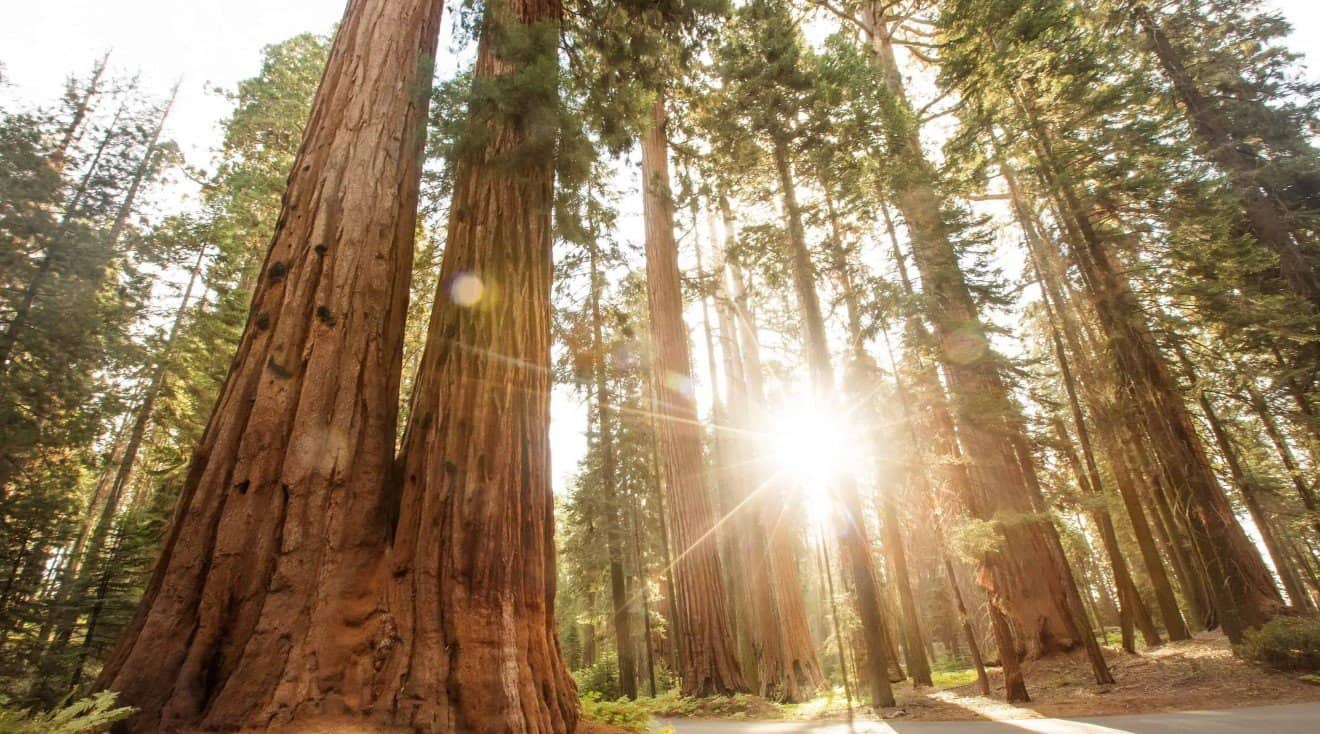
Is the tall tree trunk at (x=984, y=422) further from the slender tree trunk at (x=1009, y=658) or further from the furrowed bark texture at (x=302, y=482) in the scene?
the furrowed bark texture at (x=302, y=482)

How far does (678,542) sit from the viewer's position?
9.25 meters

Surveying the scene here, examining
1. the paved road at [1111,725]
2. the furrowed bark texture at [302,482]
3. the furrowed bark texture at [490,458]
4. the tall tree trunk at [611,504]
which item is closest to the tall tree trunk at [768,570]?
the paved road at [1111,725]

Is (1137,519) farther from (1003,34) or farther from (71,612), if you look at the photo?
(71,612)

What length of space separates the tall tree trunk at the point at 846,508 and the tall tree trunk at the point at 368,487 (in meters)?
5.15

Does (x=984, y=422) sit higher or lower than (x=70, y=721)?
higher

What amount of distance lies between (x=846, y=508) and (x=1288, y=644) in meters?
5.60

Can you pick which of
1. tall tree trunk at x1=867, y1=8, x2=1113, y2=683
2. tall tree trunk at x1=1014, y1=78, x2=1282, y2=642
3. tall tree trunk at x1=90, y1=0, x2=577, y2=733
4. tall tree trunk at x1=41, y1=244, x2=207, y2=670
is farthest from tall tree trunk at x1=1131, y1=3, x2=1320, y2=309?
tall tree trunk at x1=41, y1=244, x2=207, y2=670

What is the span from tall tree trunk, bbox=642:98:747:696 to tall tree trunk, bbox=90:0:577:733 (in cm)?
452

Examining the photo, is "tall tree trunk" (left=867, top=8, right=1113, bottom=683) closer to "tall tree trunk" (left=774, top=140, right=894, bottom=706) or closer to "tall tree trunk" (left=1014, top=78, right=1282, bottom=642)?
"tall tree trunk" (left=1014, top=78, right=1282, bottom=642)

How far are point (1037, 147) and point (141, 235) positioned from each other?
2425 cm

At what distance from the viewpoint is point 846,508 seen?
7.50m

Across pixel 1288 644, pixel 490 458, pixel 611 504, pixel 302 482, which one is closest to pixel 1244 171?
pixel 1288 644

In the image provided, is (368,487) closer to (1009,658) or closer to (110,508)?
(1009,658)

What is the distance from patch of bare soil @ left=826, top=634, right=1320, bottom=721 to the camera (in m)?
6.13
